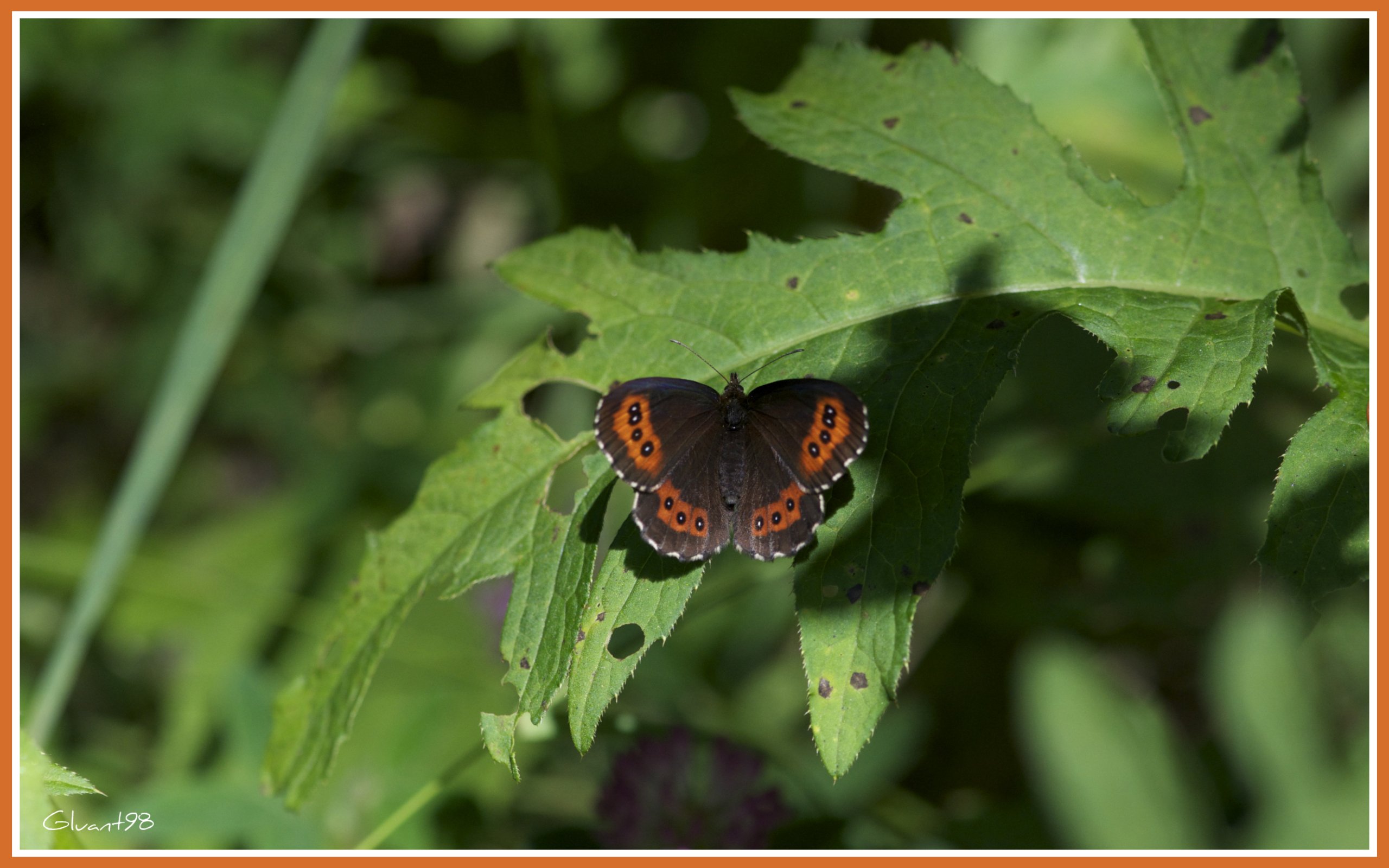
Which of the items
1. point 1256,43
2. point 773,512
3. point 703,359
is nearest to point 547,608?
point 773,512

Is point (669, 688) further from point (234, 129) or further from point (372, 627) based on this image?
point (234, 129)

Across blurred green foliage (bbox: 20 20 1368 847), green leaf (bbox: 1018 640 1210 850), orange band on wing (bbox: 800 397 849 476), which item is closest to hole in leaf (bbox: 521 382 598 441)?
blurred green foliage (bbox: 20 20 1368 847)

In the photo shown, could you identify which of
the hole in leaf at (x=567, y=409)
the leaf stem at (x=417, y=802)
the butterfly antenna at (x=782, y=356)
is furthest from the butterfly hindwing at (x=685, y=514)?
the hole in leaf at (x=567, y=409)

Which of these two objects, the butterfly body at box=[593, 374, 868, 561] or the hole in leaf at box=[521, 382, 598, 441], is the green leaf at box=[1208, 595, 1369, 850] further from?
the hole in leaf at box=[521, 382, 598, 441]

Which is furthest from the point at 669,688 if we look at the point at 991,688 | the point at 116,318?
the point at 116,318

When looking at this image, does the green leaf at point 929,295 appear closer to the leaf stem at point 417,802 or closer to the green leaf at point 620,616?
the green leaf at point 620,616

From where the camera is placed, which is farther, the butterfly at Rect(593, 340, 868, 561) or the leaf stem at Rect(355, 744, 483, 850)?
the leaf stem at Rect(355, 744, 483, 850)
